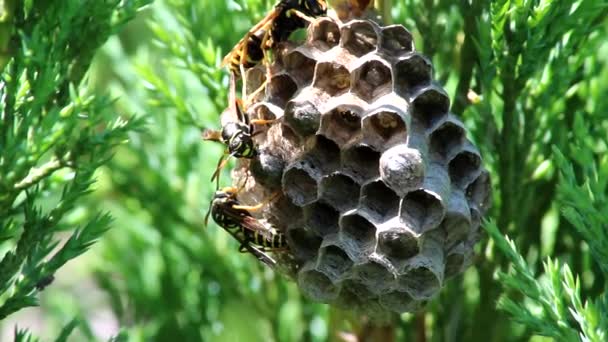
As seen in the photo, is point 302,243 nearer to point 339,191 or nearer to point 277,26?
point 339,191

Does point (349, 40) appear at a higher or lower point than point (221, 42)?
higher

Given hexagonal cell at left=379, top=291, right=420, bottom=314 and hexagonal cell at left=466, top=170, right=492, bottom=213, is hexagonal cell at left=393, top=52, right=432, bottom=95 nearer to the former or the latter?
hexagonal cell at left=466, top=170, right=492, bottom=213

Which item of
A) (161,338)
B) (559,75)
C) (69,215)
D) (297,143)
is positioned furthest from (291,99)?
(161,338)

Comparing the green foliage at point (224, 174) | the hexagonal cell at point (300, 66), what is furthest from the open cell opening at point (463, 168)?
the hexagonal cell at point (300, 66)

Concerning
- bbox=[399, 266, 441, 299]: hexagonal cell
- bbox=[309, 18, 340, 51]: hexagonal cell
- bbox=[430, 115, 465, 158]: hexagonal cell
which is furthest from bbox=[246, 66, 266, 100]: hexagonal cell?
bbox=[399, 266, 441, 299]: hexagonal cell

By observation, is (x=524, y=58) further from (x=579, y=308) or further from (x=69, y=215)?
(x=69, y=215)

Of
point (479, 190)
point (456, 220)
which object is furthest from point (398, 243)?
point (479, 190)

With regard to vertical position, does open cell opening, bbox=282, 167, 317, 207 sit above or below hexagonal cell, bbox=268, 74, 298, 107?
below
